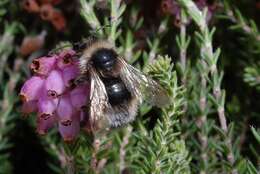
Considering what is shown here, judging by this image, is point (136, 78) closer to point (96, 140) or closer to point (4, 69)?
Answer: point (96, 140)

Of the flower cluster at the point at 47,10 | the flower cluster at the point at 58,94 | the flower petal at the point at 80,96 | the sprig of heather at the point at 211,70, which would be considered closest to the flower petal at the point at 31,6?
the flower cluster at the point at 47,10

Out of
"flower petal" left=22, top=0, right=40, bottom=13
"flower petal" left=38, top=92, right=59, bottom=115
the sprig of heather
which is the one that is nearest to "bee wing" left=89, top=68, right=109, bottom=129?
"flower petal" left=38, top=92, right=59, bottom=115

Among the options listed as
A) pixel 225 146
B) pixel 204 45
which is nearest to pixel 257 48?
pixel 204 45

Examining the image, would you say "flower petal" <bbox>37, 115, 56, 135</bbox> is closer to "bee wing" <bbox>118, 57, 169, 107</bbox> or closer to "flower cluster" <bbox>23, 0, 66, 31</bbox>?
"bee wing" <bbox>118, 57, 169, 107</bbox>

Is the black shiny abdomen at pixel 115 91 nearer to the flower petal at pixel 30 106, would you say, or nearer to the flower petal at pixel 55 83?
the flower petal at pixel 55 83

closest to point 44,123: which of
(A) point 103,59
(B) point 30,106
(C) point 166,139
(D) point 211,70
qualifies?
(B) point 30,106

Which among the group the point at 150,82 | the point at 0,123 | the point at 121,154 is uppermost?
the point at 0,123

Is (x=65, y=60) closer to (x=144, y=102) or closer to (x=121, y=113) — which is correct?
(x=121, y=113)
